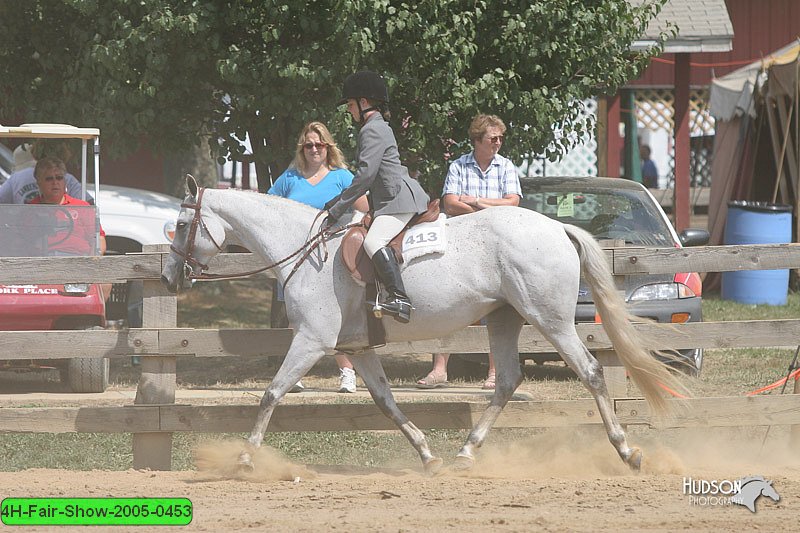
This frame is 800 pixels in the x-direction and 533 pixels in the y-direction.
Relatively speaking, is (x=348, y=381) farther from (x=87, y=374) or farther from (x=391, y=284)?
(x=391, y=284)

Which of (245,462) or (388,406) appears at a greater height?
(388,406)

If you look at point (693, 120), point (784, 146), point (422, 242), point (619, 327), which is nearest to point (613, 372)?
point (619, 327)

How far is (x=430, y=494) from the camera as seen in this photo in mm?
6359

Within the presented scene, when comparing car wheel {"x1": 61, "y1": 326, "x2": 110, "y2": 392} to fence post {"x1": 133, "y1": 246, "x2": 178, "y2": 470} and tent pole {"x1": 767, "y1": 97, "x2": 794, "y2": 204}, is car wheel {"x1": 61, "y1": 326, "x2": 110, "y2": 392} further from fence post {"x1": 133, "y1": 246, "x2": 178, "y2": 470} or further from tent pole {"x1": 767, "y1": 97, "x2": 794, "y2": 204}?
tent pole {"x1": 767, "y1": 97, "x2": 794, "y2": 204}

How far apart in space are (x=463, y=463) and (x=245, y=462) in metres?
1.38

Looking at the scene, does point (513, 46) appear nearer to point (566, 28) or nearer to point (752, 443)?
point (566, 28)

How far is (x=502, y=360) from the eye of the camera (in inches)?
288

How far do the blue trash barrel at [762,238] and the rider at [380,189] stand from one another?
9459 mm

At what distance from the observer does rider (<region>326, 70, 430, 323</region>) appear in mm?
6758

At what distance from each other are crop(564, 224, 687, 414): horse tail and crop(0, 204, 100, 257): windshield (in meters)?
4.16

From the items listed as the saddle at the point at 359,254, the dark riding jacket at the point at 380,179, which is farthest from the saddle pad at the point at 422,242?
the dark riding jacket at the point at 380,179

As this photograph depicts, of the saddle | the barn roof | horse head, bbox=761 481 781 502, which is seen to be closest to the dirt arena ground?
horse head, bbox=761 481 781 502

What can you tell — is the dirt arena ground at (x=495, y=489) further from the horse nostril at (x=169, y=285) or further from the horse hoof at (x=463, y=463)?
the horse nostril at (x=169, y=285)

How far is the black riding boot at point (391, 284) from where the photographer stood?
6.73 m
